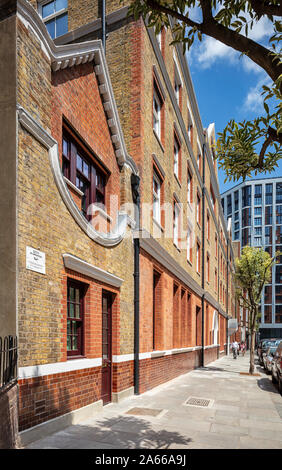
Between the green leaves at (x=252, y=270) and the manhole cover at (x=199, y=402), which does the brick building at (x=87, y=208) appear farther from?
the green leaves at (x=252, y=270)

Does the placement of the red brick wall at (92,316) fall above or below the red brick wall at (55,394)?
above

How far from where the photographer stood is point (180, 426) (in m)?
8.05

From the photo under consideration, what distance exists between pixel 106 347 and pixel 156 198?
6.49 m

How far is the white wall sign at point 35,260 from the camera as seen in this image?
6121mm

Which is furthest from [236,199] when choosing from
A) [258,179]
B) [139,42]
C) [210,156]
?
[139,42]

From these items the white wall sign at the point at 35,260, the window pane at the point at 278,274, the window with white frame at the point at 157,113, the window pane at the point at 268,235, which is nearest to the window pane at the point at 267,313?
the window pane at the point at 278,274

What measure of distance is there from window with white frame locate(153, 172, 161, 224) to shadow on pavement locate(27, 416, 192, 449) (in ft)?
26.0

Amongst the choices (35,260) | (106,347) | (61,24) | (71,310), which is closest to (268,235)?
(61,24)

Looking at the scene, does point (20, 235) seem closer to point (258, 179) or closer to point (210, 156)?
point (210, 156)

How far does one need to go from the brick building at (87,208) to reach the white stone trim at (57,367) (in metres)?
0.03

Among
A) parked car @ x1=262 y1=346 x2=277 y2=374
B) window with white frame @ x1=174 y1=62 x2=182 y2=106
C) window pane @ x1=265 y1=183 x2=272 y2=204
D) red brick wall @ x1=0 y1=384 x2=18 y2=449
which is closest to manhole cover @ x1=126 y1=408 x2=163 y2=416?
red brick wall @ x1=0 y1=384 x2=18 y2=449

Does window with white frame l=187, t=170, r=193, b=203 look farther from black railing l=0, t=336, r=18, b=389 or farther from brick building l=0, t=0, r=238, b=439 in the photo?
black railing l=0, t=336, r=18, b=389

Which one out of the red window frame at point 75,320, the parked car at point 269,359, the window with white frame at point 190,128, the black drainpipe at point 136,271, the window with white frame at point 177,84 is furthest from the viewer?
the window with white frame at point 190,128

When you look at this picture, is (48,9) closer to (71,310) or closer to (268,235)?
(71,310)
